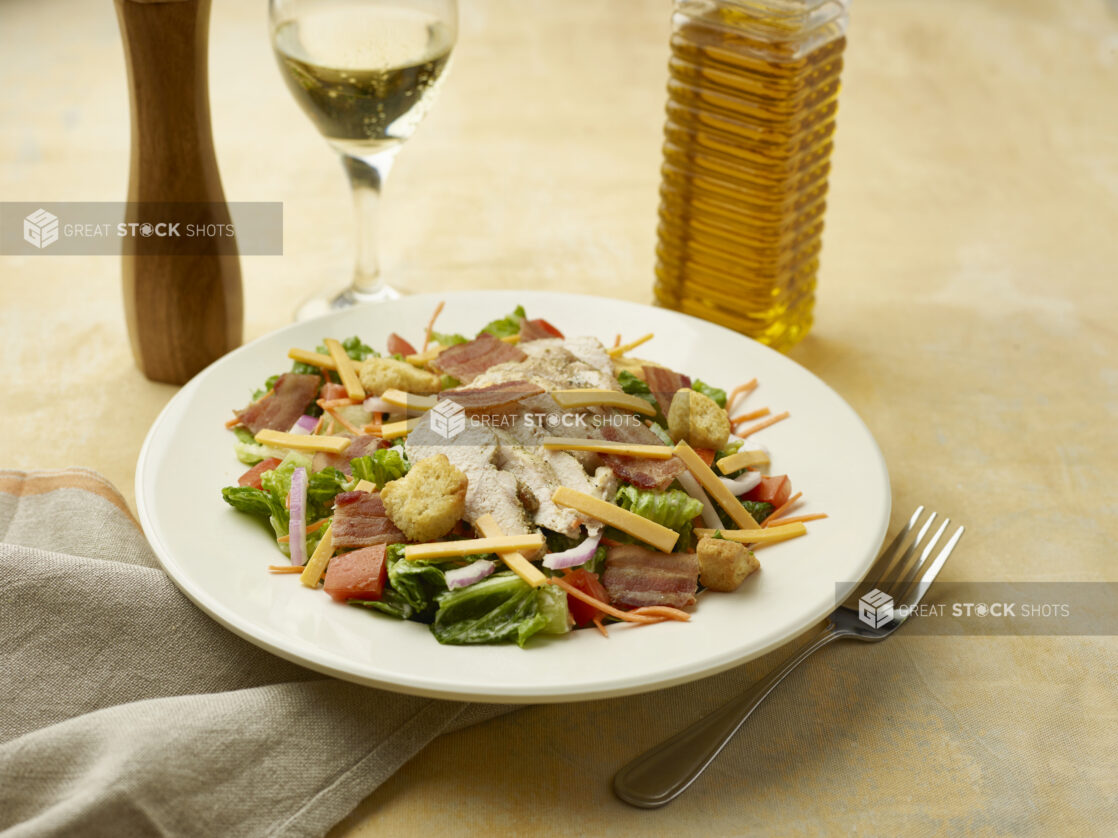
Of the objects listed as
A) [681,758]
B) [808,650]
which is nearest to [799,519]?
[808,650]

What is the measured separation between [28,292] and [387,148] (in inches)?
55.9

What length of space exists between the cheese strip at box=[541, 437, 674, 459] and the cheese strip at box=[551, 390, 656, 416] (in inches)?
4.8

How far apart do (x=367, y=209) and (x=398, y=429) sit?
4.40ft

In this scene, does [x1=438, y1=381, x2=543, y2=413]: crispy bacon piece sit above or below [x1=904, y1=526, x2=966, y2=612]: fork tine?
above

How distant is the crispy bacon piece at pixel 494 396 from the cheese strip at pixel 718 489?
1.29 feet

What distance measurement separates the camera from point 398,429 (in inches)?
101

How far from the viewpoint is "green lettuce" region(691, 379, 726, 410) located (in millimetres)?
2922

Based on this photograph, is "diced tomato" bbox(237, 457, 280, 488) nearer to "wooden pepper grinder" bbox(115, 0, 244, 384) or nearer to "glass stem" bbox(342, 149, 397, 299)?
"wooden pepper grinder" bbox(115, 0, 244, 384)

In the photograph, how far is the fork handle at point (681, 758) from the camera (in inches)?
80.9

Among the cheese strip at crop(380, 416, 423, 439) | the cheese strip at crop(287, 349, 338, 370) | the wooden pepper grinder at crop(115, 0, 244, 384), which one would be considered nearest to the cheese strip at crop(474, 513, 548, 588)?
the cheese strip at crop(380, 416, 423, 439)

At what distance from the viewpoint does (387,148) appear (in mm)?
3518

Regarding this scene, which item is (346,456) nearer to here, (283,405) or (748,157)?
(283,405)

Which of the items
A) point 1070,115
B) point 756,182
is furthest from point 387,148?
point 1070,115

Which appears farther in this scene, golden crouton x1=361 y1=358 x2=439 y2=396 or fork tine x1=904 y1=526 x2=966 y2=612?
golden crouton x1=361 y1=358 x2=439 y2=396
